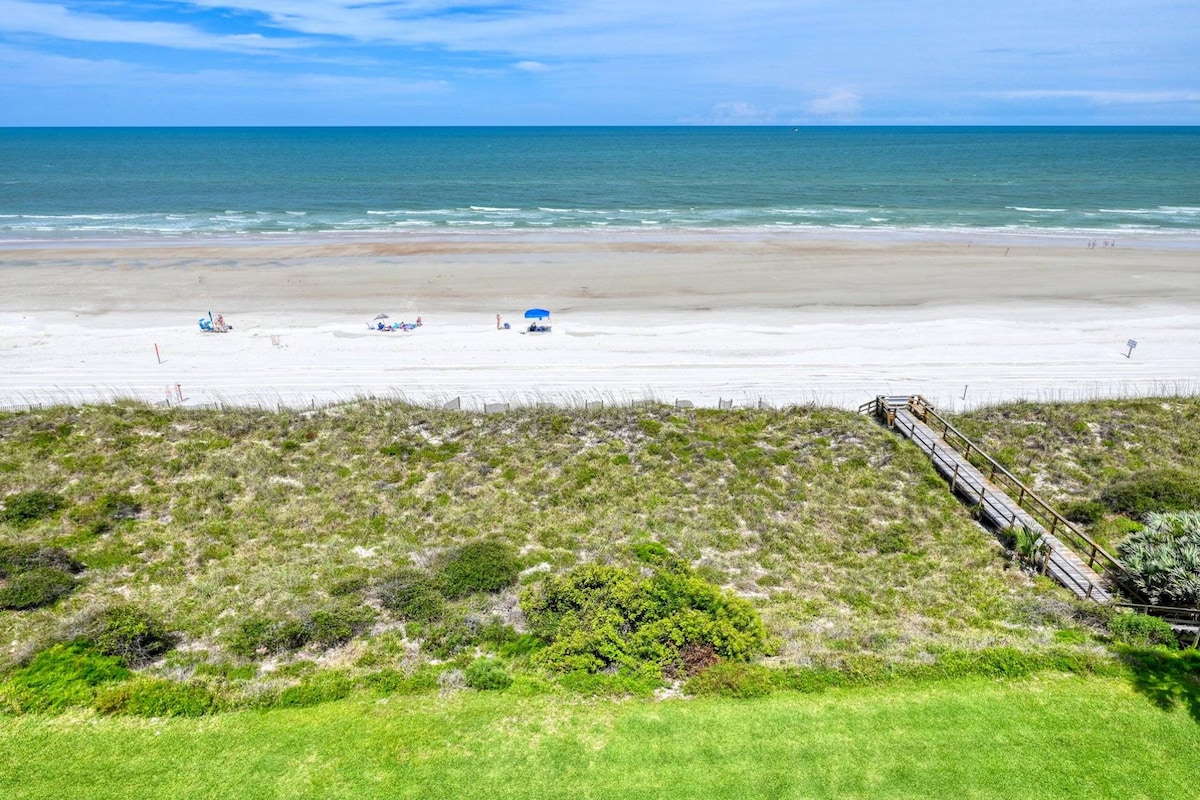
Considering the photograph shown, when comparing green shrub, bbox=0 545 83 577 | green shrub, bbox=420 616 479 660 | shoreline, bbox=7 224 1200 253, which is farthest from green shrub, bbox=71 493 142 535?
shoreline, bbox=7 224 1200 253

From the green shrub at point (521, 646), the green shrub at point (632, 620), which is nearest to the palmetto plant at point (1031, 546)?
the green shrub at point (632, 620)

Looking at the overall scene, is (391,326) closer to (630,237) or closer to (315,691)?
(315,691)

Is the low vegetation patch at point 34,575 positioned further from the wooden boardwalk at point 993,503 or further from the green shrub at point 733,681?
the wooden boardwalk at point 993,503

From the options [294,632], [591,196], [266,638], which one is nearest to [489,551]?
[294,632]

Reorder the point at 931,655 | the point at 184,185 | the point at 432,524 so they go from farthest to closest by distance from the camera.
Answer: the point at 184,185
the point at 432,524
the point at 931,655

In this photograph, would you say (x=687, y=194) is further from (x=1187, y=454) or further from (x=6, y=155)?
(x=6, y=155)

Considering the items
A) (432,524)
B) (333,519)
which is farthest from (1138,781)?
(333,519)
